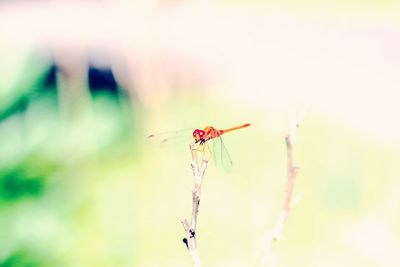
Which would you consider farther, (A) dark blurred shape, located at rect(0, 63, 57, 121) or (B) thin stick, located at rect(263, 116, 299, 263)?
(A) dark blurred shape, located at rect(0, 63, 57, 121)

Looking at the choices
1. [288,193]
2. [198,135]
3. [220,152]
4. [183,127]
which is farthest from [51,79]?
[288,193]

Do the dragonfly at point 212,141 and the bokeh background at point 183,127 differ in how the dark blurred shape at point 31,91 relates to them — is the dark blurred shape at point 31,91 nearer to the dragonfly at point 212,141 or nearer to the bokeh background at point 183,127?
the bokeh background at point 183,127

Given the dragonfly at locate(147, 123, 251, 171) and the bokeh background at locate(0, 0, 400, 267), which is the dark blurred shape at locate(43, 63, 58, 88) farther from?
the dragonfly at locate(147, 123, 251, 171)

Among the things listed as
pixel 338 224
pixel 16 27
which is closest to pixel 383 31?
pixel 338 224

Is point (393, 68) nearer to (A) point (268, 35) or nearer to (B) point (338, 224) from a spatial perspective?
(A) point (268, 35)

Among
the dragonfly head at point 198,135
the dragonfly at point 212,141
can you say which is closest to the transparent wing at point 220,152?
the dragonfly at point 212,141

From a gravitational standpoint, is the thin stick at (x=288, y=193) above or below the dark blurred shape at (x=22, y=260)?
below

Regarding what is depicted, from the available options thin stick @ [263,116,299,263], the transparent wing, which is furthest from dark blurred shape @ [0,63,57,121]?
thin stick @ [263,116,299,263]
